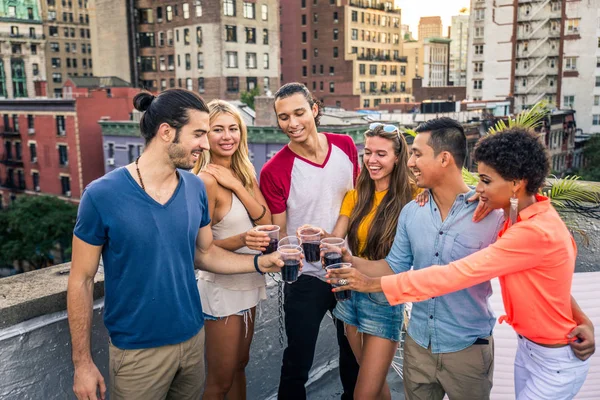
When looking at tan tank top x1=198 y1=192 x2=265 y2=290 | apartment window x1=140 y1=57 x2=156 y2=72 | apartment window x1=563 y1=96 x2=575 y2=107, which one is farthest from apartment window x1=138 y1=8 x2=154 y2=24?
tan tank top x1=198 y1=192 x2=265 y2=290

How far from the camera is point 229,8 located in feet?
169

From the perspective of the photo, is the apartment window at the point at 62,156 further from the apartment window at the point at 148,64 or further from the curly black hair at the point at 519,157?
the curly black hair at the point at 519,157

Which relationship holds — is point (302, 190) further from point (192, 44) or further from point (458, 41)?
point (458, 41)

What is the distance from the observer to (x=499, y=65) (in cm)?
6919

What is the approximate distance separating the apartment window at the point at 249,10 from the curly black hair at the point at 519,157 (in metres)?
54.5

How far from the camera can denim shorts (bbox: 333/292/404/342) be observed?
10.7 ft

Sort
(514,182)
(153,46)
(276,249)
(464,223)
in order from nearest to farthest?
(514,182)
(464,223)
(276,249)
(153,46)

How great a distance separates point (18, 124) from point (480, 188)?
46504 millimetres

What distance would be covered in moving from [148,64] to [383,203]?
2297 inches

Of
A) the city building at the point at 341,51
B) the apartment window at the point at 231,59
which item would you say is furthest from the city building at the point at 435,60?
the apartment window at the point at 231,59

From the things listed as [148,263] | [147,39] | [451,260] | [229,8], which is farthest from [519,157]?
[147,39]

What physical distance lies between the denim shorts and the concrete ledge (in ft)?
5.00

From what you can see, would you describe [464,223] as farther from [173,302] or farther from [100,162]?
[100,162]

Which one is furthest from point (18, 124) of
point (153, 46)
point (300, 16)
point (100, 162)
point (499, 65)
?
point (499, 65)
